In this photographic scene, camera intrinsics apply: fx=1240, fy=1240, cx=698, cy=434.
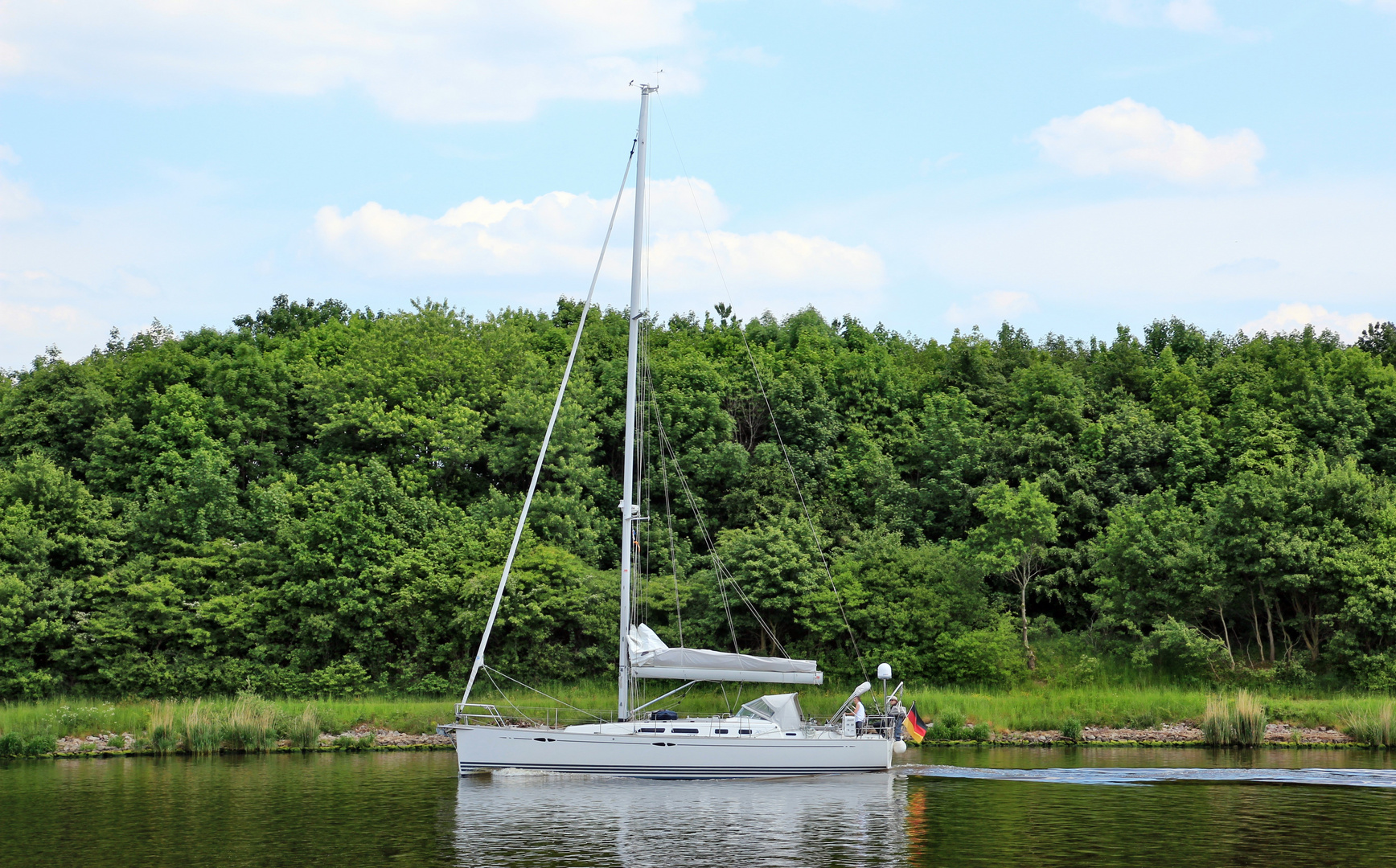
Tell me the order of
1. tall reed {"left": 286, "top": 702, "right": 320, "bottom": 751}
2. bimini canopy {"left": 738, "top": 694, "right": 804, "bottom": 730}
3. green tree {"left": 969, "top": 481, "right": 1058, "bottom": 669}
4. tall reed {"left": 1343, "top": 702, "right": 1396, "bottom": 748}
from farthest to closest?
1. green tree {"left": 969, "top": 481, "right": 1058, "bottom": 669}
2. tall reed {"left": 286, "top": 702, "right": 320, "bottom": 751}
3. tall reed {"left": 1343, "top": 702, "right": 1396, "bottom": 748}
4. bimini canopy {"left": 738, "top": 694, "right": 804, "bottom": 730}

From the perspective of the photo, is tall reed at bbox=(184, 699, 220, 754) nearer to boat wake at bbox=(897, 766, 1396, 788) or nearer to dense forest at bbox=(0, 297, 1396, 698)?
dense forest at bbox=(0, 297, 1396, 698)

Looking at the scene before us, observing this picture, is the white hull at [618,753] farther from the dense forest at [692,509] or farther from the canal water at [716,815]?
the dense forest at [692,509]

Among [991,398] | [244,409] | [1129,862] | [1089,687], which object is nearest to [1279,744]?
[1089,687]

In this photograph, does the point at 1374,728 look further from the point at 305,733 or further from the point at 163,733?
the point at 163,733

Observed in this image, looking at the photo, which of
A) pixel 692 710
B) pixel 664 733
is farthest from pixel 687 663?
pixel 692 710

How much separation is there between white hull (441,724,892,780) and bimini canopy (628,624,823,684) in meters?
1.73

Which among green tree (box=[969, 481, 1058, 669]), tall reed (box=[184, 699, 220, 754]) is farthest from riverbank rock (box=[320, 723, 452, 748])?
green tree (box=[969, 481, 1058, 669])

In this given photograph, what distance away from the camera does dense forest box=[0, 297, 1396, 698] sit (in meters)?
47.5

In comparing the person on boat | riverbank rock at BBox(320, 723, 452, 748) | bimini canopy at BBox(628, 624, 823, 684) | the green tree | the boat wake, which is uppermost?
the green tree

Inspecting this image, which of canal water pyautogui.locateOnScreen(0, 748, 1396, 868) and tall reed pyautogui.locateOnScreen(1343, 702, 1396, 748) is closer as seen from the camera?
canal water pyautogui.locateOnScreen(0, 748, 1396, 868)

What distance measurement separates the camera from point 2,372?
65.6 metres

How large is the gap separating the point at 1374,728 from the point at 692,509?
30.7 m

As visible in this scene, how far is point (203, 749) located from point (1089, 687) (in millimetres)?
31248

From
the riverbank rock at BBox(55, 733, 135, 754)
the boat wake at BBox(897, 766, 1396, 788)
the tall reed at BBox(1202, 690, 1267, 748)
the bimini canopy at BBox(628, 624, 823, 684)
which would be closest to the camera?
the boat wake at BBox(897, 766, 1396, 788)
